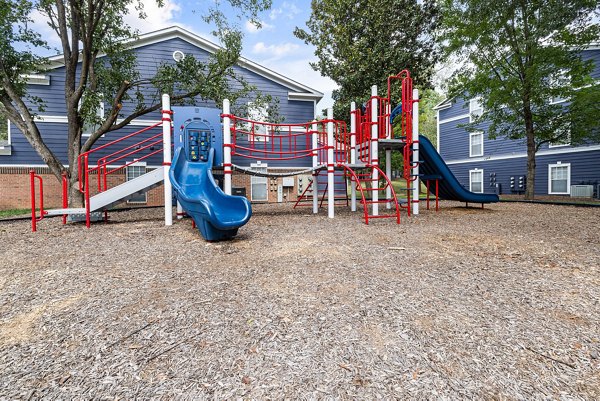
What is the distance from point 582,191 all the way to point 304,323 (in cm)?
1878

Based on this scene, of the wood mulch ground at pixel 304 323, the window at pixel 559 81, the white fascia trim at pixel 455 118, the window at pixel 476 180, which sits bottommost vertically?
the wood mulch ground at pixel 304 323

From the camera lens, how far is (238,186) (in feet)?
43.8

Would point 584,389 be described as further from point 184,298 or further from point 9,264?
point 9,264

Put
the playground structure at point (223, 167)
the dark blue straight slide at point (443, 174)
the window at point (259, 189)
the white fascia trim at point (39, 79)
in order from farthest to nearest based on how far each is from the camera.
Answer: the window at point (259, 189) → the white fascia trim at point (39, 79) → the dark blue straight slide at point (443, 174) → the playground structure at point (223, 167)

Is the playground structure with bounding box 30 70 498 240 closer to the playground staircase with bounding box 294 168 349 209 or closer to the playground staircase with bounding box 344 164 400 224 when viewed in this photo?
the playground staircase with bounding box 344 164 400 224

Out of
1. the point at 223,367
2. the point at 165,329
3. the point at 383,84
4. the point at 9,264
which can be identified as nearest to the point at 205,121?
the point at 9,264

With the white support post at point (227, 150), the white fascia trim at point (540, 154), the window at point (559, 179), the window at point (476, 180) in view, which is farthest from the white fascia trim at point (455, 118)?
the white support post at point (227, 150)

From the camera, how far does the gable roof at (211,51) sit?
1219 cm

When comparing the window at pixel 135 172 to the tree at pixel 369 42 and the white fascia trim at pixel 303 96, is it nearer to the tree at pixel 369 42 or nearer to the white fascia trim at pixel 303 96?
the white fascia trim at pixel 303 96

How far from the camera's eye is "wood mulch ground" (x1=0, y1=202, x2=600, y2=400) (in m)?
1.52

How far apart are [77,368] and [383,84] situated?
14850 millimetres

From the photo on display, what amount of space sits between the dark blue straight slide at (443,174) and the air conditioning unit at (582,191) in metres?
9.16

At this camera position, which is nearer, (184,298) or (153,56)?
(184,298)

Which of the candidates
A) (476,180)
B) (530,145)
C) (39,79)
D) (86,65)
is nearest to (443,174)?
(530,145)
